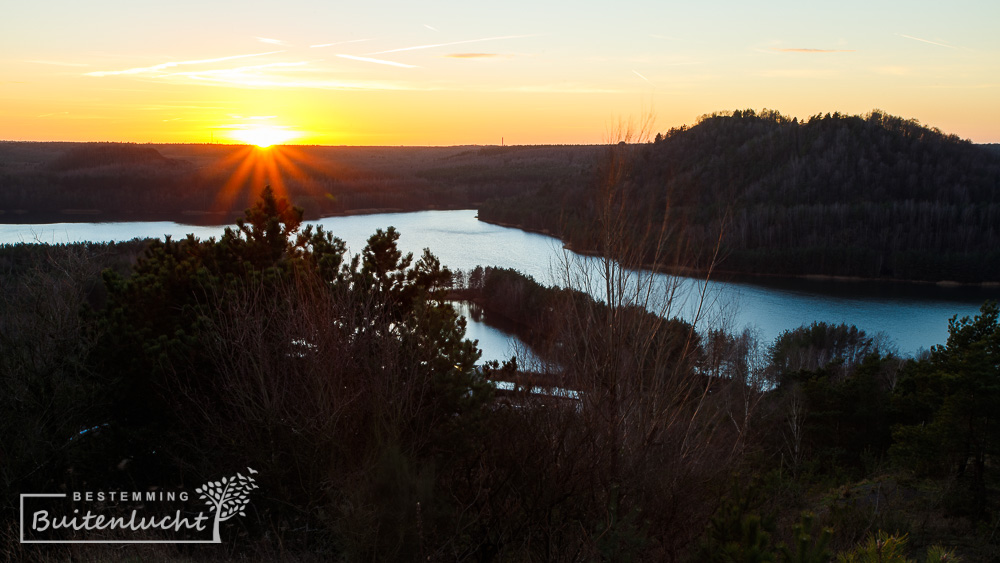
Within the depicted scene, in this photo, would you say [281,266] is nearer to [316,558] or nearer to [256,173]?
[316,558]

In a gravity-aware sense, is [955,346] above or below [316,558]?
above

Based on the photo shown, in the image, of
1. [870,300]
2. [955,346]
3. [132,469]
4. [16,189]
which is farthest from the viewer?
[16,189]

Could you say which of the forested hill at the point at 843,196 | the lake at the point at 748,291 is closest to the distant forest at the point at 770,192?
the forested hill at the point at 843,196

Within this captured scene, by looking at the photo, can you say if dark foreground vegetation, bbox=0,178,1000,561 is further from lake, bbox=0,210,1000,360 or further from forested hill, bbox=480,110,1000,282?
forested hill, bbox=480,110,1000,282

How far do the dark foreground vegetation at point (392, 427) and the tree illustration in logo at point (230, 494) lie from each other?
0.11 meters

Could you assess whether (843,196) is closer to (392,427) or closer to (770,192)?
(770,192)

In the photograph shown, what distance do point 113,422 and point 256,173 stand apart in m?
68.8

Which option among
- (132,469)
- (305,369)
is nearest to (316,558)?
(305,369)

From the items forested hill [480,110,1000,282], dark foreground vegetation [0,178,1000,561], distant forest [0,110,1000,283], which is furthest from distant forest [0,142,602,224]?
dark foreground vegetation [0,178,1000,561]

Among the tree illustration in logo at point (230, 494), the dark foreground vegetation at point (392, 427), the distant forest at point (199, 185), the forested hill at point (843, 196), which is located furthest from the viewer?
the distant forest at point (199, 185)

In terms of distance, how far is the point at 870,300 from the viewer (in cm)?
4362

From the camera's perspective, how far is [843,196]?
221 ft

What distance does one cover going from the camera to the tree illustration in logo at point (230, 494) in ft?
19.5

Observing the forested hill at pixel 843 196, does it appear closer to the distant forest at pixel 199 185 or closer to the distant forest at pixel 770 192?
the distant forest at pixel 770 192
